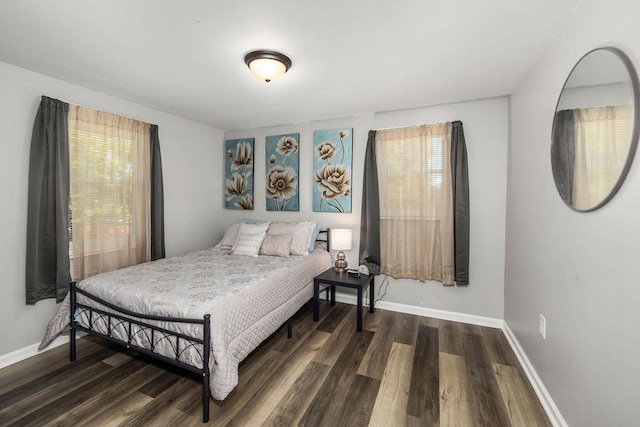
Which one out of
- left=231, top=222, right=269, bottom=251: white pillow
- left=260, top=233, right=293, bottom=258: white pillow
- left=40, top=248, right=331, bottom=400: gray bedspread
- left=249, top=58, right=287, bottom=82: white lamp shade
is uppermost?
left=249, top=58, right=287, bottom=82: white lamp shade

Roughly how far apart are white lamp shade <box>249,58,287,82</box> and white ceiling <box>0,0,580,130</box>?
0.35 feet

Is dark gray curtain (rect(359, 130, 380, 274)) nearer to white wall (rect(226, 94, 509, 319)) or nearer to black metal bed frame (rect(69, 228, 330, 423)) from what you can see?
white wall (rect(226, 94, 509, 319))

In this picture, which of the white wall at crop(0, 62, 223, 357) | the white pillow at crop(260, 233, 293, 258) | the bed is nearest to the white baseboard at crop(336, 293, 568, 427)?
the white pillow at crop(260, 233, 293, 258)

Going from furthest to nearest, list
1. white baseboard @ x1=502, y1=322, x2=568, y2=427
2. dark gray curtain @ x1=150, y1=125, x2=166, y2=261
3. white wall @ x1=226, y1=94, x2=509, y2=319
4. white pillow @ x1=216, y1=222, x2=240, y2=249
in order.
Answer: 1. white pillow @ x1=216, y1=222, x2=240, y2=249
2. dark gray curtain @ x1=150, y1=125, x2=166, y2=261
3. white wall @ x1=226, y1=94, x2=509, y2=319
4. white baseboard @ x1=502, y1=322, x2=568, y2=427

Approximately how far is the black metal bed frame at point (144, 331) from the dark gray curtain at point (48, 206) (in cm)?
39

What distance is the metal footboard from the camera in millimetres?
1689

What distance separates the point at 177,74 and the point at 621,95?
293 cm

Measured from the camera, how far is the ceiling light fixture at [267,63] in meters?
2.00

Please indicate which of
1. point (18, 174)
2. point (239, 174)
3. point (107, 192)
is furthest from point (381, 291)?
point (18, 174)

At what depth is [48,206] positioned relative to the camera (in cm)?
239

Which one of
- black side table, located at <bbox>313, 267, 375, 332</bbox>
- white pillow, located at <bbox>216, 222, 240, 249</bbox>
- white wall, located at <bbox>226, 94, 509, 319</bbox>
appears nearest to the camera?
black side table, located at <bbox>313, 267, 375, 332</bbox>

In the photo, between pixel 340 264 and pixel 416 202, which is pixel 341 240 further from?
pixel 416 202

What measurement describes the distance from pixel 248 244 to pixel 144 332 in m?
1.56

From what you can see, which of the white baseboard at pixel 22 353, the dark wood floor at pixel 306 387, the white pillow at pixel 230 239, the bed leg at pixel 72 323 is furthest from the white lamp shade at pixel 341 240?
the white baseboard at pixel 22 353
